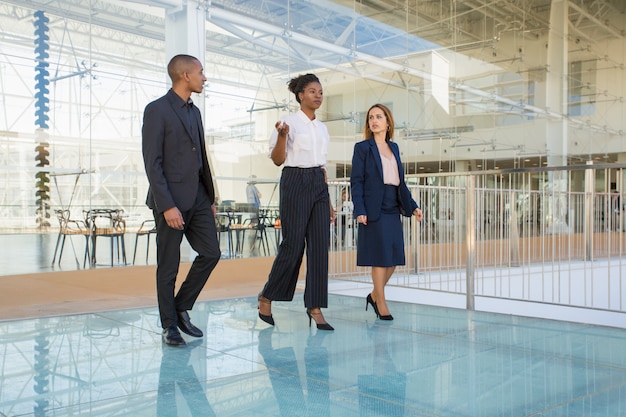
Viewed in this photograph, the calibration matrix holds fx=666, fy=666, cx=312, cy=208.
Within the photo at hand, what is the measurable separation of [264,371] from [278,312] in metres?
1.78

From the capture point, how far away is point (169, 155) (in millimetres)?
3430

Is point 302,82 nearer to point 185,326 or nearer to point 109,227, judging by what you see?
point 185,326

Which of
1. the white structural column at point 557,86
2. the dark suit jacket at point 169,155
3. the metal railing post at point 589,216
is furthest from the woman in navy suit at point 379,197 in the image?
the white structural column at point 557,86

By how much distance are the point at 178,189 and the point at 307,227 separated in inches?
35.7

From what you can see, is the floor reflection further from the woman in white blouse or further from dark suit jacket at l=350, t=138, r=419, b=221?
dark suit jacket at l=350, t=138, r=419, b=221

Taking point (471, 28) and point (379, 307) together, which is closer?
point (379, 307)

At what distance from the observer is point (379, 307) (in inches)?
177

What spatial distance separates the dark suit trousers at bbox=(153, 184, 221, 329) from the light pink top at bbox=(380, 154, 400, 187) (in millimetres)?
1232

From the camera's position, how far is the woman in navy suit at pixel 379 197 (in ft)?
14.0

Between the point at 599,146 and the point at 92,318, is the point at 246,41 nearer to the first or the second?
the point at 92,318

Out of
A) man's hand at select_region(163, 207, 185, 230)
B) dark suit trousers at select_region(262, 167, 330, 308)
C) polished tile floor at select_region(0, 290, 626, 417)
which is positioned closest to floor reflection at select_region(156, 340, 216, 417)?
polished tile floor at select_region(0, 290, 626, 417)

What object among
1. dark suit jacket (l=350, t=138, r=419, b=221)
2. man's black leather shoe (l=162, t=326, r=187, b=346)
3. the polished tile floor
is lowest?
the polished tile floor

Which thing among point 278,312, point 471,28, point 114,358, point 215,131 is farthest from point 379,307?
point 471,28

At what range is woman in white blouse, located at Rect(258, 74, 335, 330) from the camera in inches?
155
